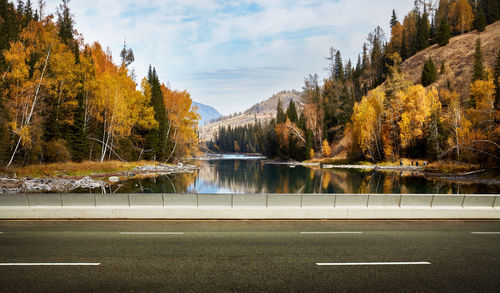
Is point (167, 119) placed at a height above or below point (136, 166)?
above

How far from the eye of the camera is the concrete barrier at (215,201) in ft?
47.5

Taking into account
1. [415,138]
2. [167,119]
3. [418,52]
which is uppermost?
[418,52]

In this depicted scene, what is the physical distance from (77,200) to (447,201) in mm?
17642

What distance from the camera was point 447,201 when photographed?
15.1 meters

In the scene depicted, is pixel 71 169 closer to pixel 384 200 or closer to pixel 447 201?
pixel 384 200

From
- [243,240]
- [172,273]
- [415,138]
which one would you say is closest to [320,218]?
[243,240]

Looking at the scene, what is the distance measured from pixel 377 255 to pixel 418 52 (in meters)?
135

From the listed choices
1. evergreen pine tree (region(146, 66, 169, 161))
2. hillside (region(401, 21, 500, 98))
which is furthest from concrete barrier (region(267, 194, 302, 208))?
hillside (region(401, 21, 500, 98))

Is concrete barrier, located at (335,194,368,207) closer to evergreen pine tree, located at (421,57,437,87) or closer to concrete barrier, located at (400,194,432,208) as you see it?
concrete barrier, located at (400,194,432,208)

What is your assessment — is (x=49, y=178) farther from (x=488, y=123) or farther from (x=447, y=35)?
(x=447, y=35)

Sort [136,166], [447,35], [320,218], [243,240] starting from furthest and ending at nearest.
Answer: [447,35] → [136,166] → [320,218] → [243,240]

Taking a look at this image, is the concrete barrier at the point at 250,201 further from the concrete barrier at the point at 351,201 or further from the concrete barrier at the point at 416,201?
the concrete barrier at the point at 416,201

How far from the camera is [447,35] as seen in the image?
11175cm

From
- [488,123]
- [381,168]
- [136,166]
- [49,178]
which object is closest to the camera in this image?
[49,178]
